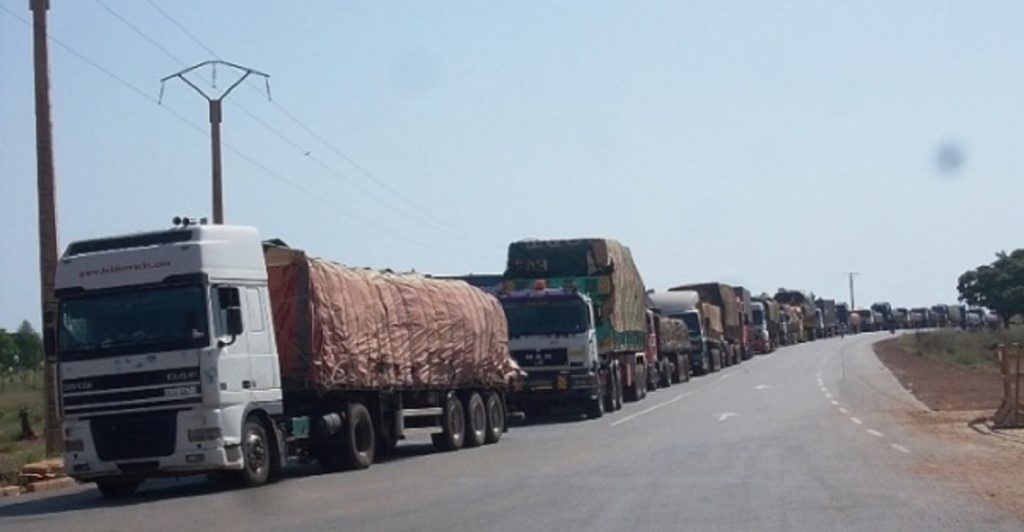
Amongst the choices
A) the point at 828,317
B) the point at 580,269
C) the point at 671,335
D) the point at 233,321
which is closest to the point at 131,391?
the point at 233,321

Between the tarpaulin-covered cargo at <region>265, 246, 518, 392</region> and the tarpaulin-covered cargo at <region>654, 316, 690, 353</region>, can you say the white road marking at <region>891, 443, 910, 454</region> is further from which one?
the tarpaulin-covered cargo at <region>654, 316, 690, 353</region>

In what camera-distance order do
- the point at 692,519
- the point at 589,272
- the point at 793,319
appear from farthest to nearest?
the point at 793,319 < the point at 589,272 < the point at 692,519

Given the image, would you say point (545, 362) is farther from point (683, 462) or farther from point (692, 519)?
point (692, 519)

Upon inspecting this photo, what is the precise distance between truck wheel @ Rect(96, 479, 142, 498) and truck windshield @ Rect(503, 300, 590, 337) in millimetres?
15477

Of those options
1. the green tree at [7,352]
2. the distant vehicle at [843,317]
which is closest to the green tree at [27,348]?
the green tree at [7,352]

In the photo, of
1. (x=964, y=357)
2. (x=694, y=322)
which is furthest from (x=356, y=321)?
(x=964, y=357)

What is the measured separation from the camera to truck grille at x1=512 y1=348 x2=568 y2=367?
117 ft

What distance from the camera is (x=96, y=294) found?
2003cm

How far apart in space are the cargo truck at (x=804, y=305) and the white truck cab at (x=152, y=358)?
90932 millimetres

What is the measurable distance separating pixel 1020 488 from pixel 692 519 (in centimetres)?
482

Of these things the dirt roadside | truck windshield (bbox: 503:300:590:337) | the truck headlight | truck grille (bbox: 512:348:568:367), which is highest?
truck windshield (bbox: 503:300:590:337)

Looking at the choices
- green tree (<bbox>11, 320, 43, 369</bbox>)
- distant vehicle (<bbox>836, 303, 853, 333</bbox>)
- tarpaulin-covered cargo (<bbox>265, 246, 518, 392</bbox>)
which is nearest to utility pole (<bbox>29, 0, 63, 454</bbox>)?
tarpaulin-covered cargo (<bbox>265, 246, 518, 392</bbox>)

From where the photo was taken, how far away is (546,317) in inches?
1409

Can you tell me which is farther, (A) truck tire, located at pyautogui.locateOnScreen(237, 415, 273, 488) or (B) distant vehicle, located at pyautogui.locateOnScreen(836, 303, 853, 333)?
(B) distant vehicle, located at pyautogui.locateOnScreen(836, 303, 853, 333)
